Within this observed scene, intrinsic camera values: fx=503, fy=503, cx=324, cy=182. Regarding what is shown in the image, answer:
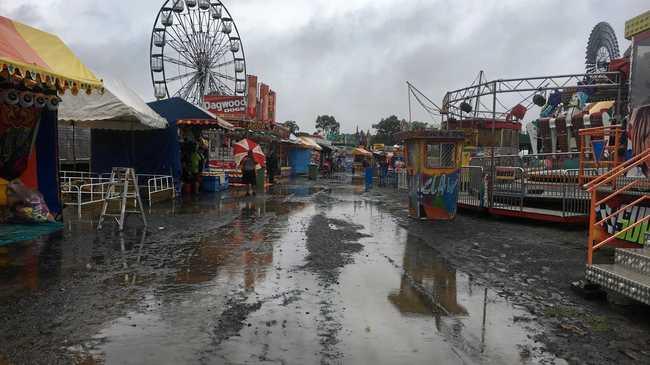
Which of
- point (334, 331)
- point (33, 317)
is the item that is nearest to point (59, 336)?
point (33, 317)

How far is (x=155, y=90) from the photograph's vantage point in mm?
35250

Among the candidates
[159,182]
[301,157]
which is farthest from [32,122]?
[301,157]

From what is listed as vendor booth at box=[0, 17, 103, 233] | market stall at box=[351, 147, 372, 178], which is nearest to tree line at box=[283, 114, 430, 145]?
market stall at box=[351, 147, 372, 178]

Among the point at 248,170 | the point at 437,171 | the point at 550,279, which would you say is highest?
the point at 437,171

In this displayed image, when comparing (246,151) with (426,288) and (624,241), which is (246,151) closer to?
(624,241)

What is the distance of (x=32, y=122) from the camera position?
8734 millimetres

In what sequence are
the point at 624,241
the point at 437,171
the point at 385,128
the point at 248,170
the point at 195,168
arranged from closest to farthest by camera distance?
the point at 624,241, the point at 437,171, the point at 195,168, the point at 248,170, the point at 385,128

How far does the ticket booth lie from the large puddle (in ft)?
12.5

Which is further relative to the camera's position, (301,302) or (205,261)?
(205,261)

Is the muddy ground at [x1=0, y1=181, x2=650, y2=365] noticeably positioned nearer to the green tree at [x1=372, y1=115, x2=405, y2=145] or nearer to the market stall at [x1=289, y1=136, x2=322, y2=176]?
the market stall at [x1=289, y1=136, x2=322, y2=176]

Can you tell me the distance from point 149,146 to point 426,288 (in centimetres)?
1292

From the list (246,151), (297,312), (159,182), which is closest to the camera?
(297,312)

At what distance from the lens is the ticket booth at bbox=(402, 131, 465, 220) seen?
464 inches

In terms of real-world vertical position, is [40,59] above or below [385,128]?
below
